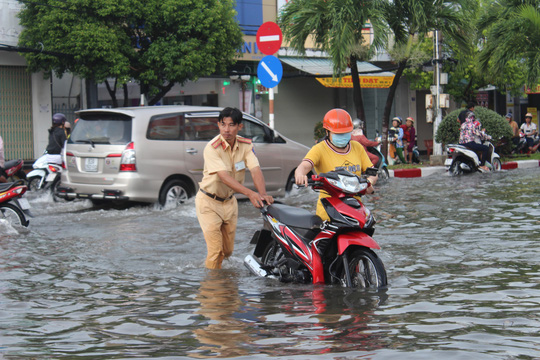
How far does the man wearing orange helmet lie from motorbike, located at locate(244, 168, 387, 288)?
0.13m

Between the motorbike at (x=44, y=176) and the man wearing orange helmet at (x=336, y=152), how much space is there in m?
9.05

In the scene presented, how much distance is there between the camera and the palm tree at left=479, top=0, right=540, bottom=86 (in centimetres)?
2128

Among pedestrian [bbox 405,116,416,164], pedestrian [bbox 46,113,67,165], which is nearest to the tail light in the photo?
pedestrian [bbox 46,113,67,165]

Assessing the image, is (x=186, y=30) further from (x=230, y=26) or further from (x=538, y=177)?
(x=538, y=177)

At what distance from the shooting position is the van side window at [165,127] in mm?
12867

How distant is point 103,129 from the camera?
12.9m

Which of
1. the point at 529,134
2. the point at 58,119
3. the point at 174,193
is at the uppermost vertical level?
the point at 58,119

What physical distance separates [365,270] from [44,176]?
36.1 feet

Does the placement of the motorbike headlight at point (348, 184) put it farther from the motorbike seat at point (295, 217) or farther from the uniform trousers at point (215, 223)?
the uniform trousers at point (215, 223)

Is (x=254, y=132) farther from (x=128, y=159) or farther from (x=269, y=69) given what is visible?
(x=128, y=159)

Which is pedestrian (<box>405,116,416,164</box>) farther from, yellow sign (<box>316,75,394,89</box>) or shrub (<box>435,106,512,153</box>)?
shrub (<box>435,106,512,153</box>)

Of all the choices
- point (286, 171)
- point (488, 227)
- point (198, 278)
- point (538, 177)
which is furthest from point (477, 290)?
point (538, 177)

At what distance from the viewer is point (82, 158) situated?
13.0 metres

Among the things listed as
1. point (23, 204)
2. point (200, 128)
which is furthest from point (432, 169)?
point (23, 204)
